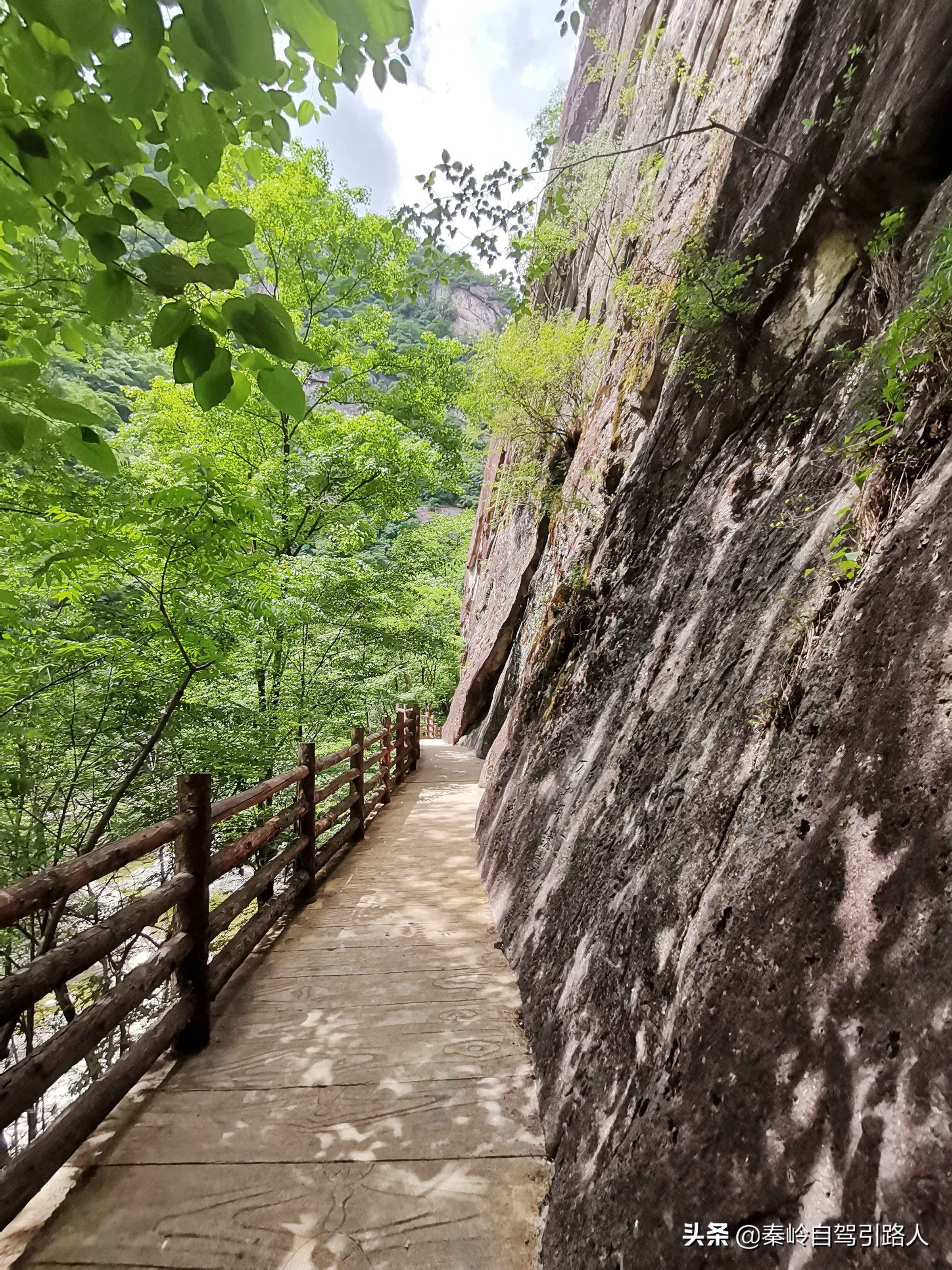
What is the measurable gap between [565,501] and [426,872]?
4.11 m

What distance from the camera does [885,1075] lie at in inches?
38.5

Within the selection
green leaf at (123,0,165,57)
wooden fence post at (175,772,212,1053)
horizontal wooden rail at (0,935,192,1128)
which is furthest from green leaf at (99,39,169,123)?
wooden fence post at (175,772,212,1053)

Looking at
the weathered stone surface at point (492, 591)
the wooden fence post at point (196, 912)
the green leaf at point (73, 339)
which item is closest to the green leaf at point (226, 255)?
the green leaf at point (73, 339)

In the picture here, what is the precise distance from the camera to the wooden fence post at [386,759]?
8258 millimetres

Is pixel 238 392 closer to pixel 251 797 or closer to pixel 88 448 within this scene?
pixel 88 448

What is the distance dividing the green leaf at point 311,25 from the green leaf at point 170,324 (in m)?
0.42

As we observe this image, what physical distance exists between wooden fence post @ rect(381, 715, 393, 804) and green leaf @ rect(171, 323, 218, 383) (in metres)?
7.72

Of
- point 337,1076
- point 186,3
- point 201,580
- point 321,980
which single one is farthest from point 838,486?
point 201,580

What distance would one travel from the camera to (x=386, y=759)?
848 centimetres

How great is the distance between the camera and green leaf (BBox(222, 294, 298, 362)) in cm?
86

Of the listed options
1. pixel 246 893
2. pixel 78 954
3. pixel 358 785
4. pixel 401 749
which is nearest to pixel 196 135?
pixel 78 954

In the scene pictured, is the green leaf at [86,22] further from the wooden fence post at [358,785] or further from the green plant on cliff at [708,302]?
the wooden fence post at [358,785]

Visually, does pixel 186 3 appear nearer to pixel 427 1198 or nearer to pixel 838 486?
pixel 838 486

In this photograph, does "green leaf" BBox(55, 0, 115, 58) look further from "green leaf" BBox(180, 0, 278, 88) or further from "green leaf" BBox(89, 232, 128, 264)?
"green leaf" BBox(89, 232, 128, 264)
